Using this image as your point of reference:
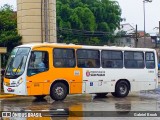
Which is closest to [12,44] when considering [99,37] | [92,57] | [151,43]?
[92,57]

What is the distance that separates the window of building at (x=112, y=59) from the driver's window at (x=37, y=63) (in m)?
3.56

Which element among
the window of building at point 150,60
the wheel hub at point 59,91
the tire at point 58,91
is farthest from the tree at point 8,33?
the wheel hub at point 59,91

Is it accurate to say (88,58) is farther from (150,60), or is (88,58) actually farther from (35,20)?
(35,20)

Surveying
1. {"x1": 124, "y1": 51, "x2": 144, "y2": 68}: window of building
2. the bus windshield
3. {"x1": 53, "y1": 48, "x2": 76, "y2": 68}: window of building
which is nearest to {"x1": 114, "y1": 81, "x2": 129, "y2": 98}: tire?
{"x1": 124, "y1": 51, "x2": 144, "y2": 68}: window of building

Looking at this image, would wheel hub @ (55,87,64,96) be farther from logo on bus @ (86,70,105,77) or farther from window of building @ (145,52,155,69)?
window of building @ (145,52,155,69)

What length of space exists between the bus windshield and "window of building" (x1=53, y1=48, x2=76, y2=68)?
56.9 inches

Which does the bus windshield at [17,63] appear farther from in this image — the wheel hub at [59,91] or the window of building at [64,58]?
the wheel hub at [59,91]

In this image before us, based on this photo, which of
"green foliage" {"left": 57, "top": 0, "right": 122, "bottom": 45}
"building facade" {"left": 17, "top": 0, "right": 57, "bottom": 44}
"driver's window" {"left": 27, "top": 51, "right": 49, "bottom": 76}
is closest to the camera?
"driver's window" {"left": 27, "top": 51, "right": 49, "bottom": 76}

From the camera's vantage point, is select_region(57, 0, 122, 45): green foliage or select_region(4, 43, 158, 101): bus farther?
select_region(57, 0, 122, 45): green foliage

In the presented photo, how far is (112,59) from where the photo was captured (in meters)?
21.2

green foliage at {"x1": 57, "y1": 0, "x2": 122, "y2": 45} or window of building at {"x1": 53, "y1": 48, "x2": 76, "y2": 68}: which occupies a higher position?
green foliage at {"x1": 57, "y1": 0, "x2": 122, "y2": 45}

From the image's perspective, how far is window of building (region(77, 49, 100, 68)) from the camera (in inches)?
781

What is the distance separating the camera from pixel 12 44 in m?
29.0

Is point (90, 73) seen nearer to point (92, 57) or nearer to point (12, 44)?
point (92, 57)
